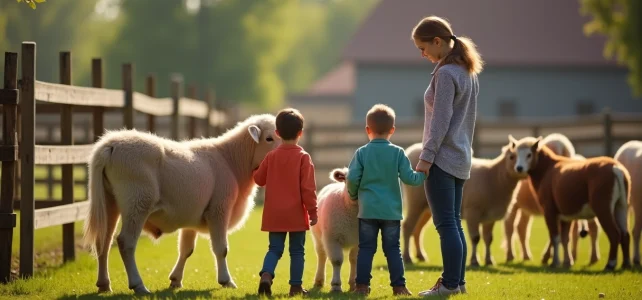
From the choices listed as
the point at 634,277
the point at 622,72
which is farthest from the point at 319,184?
the point at 622,72

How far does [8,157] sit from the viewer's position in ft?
27.9

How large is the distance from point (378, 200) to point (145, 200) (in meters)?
1.89

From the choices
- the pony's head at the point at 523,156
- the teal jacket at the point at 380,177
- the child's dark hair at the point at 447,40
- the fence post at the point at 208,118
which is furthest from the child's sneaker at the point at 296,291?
the fence post at the point at 208,118

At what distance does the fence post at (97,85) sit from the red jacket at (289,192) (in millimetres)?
Result: 4032

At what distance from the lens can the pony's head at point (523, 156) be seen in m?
11.5

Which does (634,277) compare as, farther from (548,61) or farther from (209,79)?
(209,79)

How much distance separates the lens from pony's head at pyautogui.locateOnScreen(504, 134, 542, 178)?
37.6ft

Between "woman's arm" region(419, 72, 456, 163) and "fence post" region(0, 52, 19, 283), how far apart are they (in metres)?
3.78

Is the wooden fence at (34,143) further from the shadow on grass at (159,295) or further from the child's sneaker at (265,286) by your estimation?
the child's sneaker at (265,286)

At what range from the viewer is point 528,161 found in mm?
11586

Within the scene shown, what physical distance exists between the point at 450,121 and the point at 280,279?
2809 millimetres

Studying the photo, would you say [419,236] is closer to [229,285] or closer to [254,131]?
[254,131]

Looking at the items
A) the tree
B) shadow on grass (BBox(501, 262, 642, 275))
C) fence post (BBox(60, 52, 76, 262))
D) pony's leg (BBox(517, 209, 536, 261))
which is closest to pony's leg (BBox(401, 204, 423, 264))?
shadow on grass (BBox(501, 262, 642, 275))

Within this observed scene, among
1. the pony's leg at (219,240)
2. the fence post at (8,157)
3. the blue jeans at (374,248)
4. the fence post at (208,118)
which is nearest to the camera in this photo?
the blue jeans at (374,248)
